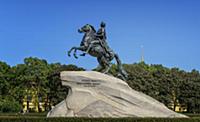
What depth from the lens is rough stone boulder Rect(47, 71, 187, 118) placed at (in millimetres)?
21094

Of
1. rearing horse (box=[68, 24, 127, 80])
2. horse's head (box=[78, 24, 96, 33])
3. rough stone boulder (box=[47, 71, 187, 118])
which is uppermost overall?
horse's head (box=[78, 24, 96, 33])

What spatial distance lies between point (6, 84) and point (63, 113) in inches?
1243

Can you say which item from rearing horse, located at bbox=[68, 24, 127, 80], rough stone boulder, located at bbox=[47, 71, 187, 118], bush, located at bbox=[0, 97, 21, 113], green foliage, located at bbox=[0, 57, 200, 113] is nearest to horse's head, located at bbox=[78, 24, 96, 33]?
rearing horse, located at bbox=[68, 24, 127, 80]

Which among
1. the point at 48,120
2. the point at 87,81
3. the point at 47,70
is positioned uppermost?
the point at 47,70

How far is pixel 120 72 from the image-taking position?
24.4 metres

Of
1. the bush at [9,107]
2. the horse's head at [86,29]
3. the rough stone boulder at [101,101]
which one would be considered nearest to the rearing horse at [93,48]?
the horse's head at [86,29]

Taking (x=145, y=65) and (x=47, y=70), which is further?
(x=145, y=65)

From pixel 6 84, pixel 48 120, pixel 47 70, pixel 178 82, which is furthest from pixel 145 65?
pixel 48 120

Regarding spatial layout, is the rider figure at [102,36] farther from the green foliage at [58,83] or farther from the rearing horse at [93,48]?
the green foliage at [58,83]

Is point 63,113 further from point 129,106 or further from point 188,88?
point 188,88

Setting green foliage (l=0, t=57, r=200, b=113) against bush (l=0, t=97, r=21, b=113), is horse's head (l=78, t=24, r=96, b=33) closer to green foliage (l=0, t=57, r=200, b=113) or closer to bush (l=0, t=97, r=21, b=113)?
bush (l=0, t=97, r=21, b=113)

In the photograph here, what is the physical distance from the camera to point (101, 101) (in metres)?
21.2

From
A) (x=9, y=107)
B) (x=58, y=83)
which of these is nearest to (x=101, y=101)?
(x=9, y=107)

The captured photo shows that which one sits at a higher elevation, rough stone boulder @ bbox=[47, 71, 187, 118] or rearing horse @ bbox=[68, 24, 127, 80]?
rearing horse @ bbox=[68, 24, 127, 80]
